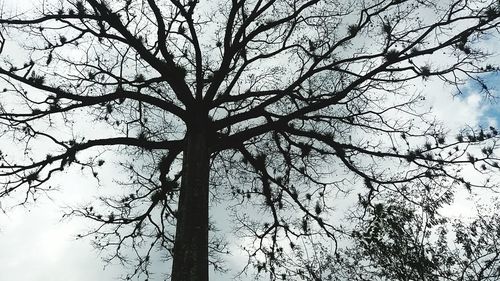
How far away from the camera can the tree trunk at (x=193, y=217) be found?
416 cm

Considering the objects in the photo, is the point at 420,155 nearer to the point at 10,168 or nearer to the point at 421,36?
the point at 421,36

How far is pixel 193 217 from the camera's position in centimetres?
463

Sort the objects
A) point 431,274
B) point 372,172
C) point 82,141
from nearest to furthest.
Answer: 1. point 82,141
2. point 372,172
3. point 431,274

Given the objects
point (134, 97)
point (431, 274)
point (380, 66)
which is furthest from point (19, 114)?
point (431, 274)

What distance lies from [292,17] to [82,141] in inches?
182

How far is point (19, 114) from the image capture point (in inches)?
248

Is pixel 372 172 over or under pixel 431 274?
over

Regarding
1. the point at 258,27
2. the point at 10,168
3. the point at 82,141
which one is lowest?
the point at 10,168

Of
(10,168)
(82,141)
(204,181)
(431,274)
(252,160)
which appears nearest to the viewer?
(204,181)

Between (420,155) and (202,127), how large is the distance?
12.6 feet

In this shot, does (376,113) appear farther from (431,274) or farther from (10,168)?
(10,168)

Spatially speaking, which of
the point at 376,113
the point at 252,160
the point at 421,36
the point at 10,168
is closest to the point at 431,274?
the point at 376,113

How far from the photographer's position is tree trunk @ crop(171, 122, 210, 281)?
416 centimetres

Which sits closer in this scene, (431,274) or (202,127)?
(202,127)
